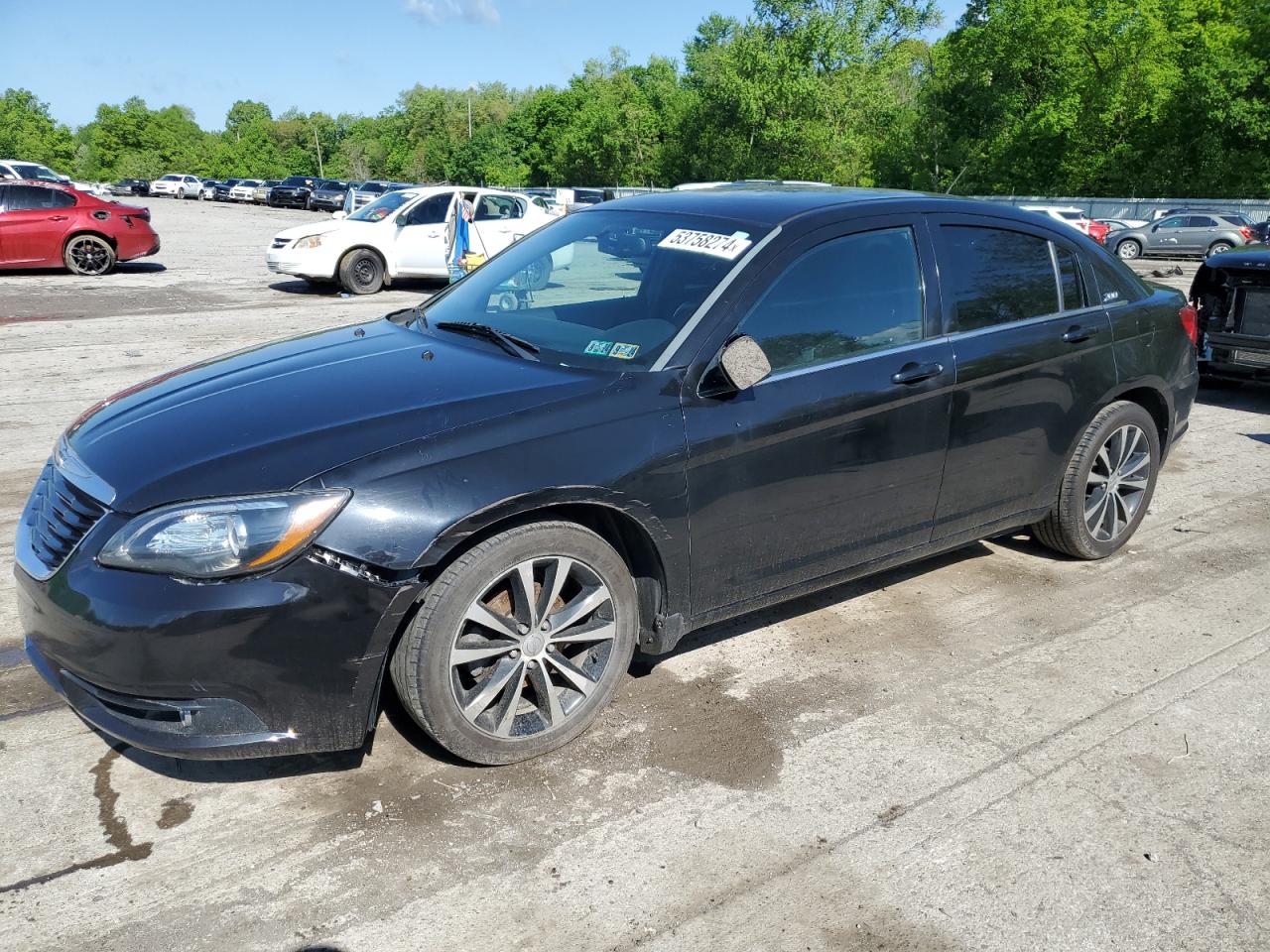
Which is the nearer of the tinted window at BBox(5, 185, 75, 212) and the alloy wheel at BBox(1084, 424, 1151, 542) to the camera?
the alloy wheel at BBox(1084, 424, 1151, 542)

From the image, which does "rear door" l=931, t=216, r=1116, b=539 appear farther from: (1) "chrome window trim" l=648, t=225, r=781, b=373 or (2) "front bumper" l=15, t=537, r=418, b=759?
(2) "front bumper" l=15, t=537, r=418, b=759

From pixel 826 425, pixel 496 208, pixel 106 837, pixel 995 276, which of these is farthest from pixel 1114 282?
pixel 496 208

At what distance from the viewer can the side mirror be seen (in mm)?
3479

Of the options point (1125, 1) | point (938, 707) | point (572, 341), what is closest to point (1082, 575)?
point (938, 707)

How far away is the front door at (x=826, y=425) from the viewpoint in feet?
11.8

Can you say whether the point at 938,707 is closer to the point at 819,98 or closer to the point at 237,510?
the point at 237,510

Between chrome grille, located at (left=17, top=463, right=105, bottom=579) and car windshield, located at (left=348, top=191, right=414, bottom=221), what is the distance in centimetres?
1490

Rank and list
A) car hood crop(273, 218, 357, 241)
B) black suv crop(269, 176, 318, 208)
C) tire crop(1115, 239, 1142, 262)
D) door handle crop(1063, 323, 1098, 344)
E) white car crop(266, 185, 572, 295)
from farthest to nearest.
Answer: black suv crop(269, 176, 318, 208) → tire crop(1115, 239, 1142, 262) → car hood crop(273, 218, 357, 241) → white car crop(266, 185, 572, 295) → door handle crop(1063, 323, 1098, 344)

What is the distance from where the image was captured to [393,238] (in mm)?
17219

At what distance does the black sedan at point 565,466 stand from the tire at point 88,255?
17.6 m

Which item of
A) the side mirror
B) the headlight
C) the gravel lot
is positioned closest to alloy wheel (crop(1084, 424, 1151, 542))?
the gravel lot

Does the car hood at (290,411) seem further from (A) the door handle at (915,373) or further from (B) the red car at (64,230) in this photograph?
(B) the red car at (64,230)

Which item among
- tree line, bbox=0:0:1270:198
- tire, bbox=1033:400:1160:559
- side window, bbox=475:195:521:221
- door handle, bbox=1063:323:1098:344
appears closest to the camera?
door handle, bbox=1063:323:1098:344

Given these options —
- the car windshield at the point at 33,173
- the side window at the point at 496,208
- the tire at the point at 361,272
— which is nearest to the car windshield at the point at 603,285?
the tire at the point at 361,272
